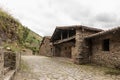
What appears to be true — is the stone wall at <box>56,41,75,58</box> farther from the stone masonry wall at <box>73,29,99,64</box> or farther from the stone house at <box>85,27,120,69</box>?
the stone house at <box>85,27,120,69</box>

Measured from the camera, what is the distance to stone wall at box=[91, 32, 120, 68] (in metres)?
9.29

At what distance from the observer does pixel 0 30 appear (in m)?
9.30

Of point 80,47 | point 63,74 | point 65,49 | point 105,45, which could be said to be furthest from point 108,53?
point 65,49

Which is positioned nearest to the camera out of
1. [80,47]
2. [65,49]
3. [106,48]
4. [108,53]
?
[108,53]

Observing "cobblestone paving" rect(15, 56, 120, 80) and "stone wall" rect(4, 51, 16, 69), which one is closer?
"cobblestone paving" rect(15, 56, 120, 80)

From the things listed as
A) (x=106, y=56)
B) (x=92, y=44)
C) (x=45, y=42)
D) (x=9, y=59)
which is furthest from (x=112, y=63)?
(x=45, y=42)

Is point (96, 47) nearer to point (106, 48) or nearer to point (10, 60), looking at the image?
point (106, 48)

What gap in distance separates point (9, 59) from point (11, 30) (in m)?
4.68

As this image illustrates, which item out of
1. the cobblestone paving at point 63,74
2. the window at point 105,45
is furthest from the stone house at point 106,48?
the cobblestone paving at point 63,74

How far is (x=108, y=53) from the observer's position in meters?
10.2

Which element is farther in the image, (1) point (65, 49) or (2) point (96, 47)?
(1) point (65, 49)

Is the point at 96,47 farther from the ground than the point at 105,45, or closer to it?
closer to it

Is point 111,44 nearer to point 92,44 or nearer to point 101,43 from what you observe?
point 101,43

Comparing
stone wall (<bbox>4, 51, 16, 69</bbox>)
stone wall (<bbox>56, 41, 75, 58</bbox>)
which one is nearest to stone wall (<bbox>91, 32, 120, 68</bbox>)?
stone wall (<bbox>56, 41, 75, 58</bbox>)
